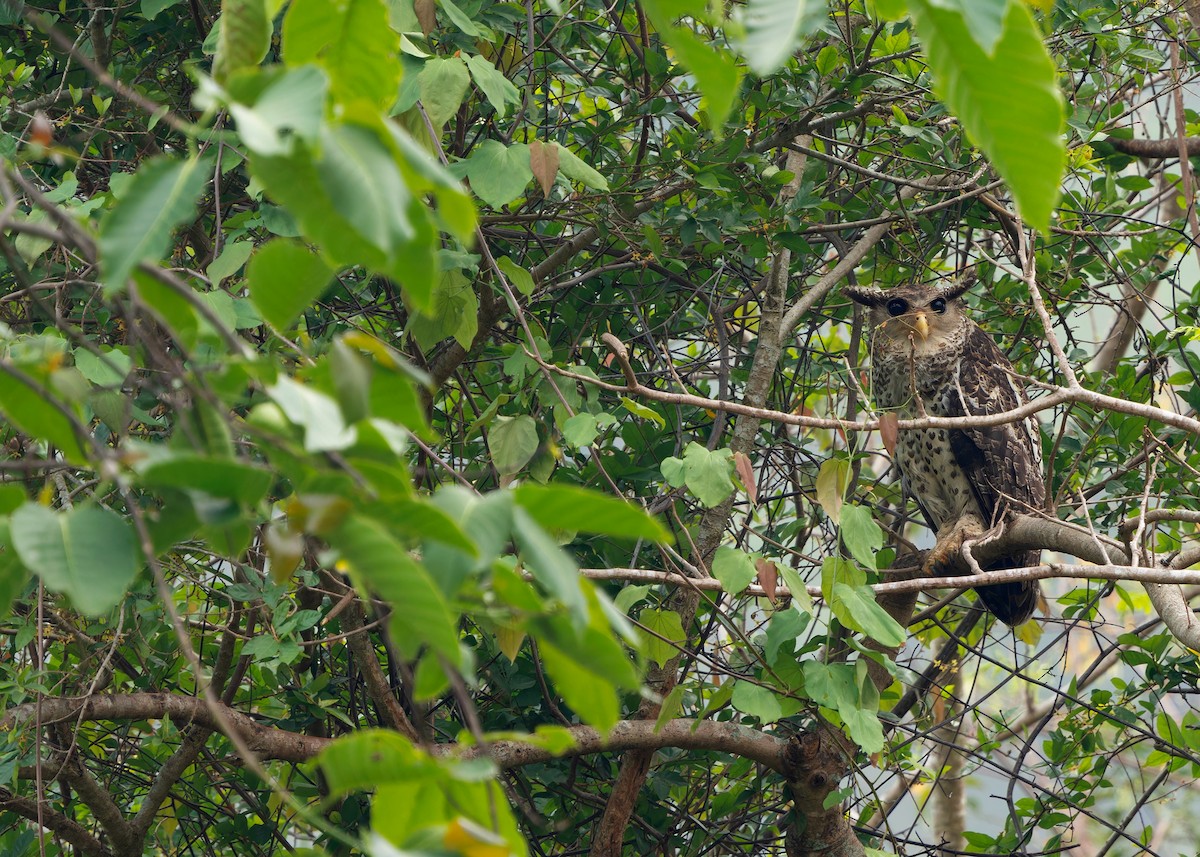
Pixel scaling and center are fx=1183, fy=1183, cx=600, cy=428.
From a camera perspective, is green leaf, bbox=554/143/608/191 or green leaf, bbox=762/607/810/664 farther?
green leaf, bbox=762/607/810/664

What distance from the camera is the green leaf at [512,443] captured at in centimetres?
200

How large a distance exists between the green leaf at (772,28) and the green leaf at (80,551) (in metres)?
0.45

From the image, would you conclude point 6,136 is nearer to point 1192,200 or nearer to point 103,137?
point 103,137

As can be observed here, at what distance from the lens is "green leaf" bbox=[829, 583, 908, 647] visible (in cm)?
184

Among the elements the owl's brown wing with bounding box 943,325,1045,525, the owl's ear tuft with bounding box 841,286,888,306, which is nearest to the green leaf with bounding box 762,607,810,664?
the owl's brown wing with bounding box 943,325,1045,525

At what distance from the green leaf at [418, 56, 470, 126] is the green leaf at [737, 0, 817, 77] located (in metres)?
1.08

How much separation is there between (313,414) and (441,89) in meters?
1.14

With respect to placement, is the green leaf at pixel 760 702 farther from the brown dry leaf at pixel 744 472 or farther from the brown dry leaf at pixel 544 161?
the brown dry leaf at pixel 544 161

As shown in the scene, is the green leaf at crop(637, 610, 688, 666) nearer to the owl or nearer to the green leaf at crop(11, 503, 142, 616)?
the owl

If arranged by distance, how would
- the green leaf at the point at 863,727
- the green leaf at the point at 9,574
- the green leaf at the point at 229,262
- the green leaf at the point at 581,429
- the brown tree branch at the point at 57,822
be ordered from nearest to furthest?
the green leaf at the point at 9,574 < the green leaf at the point at 229,262 < the green leaf at the point at 581,429 < the green leaf at the point at 863,727 < the brown tree branch at the point at 57,822

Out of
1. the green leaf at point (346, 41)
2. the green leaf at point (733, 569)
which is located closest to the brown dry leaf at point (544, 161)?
the green leaf at point (733, 569)

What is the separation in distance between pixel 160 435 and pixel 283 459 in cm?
180

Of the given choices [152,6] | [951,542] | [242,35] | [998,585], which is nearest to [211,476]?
[242,35]

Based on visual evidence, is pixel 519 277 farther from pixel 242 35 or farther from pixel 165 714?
pixel 242 35
